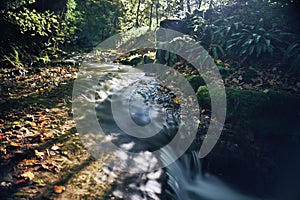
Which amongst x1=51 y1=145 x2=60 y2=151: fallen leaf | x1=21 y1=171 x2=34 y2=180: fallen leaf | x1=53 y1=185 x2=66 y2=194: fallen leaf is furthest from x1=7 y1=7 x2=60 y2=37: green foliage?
x1=53 y1=185 x2=66 y2=194: fallen leaf

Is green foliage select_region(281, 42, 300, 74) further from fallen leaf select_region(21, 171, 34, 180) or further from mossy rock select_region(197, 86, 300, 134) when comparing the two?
fallen leaf select_region(21, 171, 34, 180)

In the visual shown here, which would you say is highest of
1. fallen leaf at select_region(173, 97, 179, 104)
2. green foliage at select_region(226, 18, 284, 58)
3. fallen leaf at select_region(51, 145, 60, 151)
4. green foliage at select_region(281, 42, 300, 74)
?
green foliage at select_region(226, 18, 284, 58)

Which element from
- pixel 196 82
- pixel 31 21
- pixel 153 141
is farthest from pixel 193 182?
pixel 31 21

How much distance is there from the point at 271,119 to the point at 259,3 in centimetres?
700

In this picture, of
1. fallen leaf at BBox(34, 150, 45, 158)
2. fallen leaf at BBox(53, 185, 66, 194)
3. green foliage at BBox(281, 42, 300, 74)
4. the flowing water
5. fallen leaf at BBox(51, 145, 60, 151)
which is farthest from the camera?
green foliage at BBox(281, 42, 300, 74)

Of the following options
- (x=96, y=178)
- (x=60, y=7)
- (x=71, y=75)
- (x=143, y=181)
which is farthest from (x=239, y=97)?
(x=60, y=7)

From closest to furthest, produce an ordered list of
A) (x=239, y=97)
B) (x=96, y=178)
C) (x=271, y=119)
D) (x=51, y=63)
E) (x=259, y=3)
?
(x=96, y=178), (x=271, y=119), (x=239, y=97), (x=51, y=63), (x=259, y=3)

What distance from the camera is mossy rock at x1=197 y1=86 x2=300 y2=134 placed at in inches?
208

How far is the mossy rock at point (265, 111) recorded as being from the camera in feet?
17.3

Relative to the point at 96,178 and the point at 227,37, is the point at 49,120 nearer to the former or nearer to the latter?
the point at 96,178

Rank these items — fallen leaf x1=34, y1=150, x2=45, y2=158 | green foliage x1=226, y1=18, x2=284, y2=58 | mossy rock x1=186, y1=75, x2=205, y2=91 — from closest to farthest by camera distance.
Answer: fallen leaf x1=34, y1=150, x2=45, y2=158
mossy rock x1=186, y1=75, x2=205, y2=91
green foliage x1=226, y1=18, x2=284, y2=58

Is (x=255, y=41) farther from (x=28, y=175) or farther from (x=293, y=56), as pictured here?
(x=28, y=175)

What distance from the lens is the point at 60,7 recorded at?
9.97 meters

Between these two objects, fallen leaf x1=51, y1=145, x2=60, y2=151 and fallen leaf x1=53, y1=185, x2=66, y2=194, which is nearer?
fallen leaf x1=53, y1=185, x2=66, y2=194
